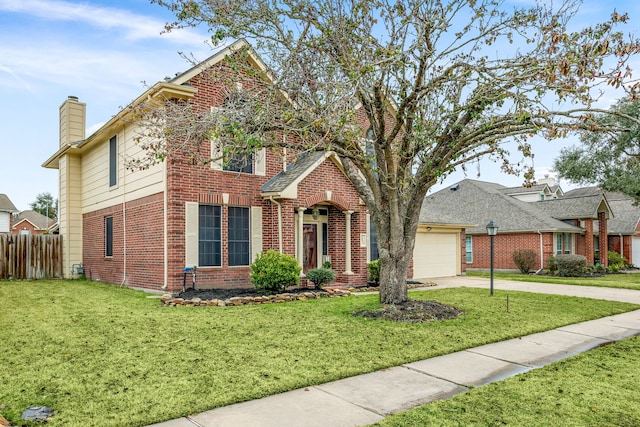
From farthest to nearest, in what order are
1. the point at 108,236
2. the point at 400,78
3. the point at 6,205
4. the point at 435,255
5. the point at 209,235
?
the point at 6,205 < the point at 435,255 < the point at 108,236 < the point at 209,235 < the point at 400,78

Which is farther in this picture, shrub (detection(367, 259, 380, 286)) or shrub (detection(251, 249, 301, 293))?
shrub (detection(367, 259, 380, 286))

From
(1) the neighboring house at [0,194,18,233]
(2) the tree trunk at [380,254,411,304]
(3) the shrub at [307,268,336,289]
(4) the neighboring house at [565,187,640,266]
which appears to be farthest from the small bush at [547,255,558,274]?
(1) the neighboring house at [0,194,18,233]

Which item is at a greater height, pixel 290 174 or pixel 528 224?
pixel 290 174

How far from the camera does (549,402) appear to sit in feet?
14.9

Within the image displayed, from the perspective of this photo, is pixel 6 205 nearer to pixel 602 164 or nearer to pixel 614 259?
pixel 602 164


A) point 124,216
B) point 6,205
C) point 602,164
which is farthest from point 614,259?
point 6,205

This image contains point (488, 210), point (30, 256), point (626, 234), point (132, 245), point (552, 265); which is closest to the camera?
point (132, 245)

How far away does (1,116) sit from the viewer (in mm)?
18094

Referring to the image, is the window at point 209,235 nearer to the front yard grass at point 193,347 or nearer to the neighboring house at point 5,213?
the front yard grass at point 193,347

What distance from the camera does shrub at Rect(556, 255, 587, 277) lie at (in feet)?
74.8

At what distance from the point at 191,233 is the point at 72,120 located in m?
10.6

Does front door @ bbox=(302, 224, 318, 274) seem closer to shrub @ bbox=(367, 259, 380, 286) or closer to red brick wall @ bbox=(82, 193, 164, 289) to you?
shrub @ bbox=(367, 259, 380, 286)

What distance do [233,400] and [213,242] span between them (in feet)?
29.2

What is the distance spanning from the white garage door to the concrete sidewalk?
28.3 meters
